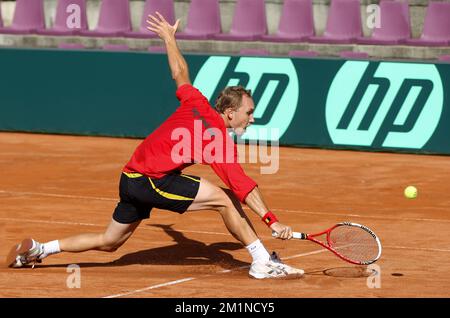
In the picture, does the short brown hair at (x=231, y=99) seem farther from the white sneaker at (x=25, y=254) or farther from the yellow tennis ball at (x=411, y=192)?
the yellow tennis ball at (x=411, y=192)

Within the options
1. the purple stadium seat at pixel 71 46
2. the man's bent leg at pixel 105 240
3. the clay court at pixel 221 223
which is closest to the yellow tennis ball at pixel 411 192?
the clay court at pixel 221 223

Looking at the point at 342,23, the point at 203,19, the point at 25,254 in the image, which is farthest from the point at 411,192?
the point at 203,19

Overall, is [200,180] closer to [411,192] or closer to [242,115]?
[242,115]

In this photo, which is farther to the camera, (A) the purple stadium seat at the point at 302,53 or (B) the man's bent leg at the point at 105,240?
(A) the purple stadium seat at the point at 302,53

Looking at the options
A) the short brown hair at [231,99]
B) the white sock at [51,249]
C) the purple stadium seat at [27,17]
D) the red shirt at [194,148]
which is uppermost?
the purple stadium seat at [27,17]

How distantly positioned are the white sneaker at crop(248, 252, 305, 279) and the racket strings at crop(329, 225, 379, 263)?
0.46 metres

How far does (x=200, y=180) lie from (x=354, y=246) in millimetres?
1539

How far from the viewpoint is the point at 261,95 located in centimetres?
2003

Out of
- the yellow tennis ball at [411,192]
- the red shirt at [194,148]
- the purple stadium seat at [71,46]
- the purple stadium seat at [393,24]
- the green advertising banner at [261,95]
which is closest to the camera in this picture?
the red shirt at [194,148]

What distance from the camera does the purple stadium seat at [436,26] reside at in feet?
71.6

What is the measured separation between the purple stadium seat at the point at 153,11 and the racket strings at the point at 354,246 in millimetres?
14052

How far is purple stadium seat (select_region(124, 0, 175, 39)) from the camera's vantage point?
955 inches

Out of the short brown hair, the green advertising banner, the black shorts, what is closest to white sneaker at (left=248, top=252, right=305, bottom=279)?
the black shorts

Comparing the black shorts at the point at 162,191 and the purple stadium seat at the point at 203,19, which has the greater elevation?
the purple stadium seat at the point at 203,19
